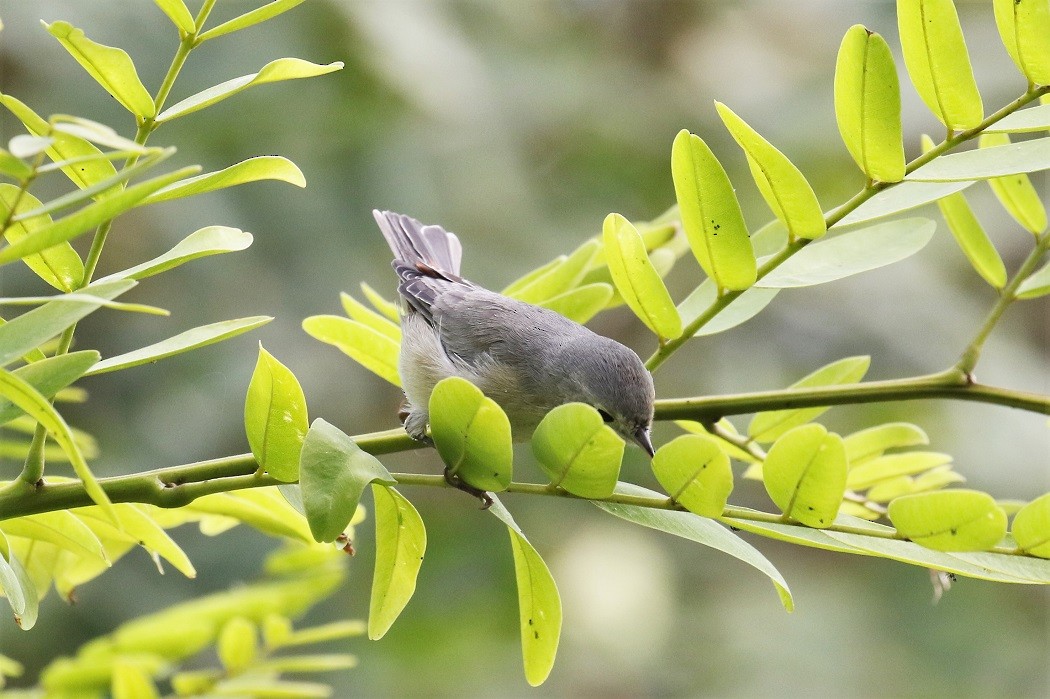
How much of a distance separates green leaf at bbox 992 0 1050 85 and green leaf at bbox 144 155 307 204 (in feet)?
2.60

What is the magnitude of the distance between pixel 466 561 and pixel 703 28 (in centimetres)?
398

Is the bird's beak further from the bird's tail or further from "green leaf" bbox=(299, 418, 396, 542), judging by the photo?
"green leaf" bbox=(299, 418, 396, 542)

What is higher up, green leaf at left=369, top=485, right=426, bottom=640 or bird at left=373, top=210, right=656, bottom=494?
green leaf at left=369, top=485, right=426, bottom=640

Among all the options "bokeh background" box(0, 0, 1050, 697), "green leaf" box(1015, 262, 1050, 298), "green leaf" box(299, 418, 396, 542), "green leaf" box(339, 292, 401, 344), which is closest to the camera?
"green leaf" box(299, 418, 396, 542)

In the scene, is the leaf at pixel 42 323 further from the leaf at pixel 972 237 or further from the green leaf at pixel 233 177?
the leaf at pixel 972 237

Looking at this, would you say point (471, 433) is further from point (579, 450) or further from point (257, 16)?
point (257, 16)

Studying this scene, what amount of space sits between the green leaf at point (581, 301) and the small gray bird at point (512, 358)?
340 millimetres

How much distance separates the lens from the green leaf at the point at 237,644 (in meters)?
1.61

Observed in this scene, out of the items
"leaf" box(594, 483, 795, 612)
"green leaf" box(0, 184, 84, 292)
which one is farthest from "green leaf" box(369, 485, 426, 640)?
"green leaf" box(0, 184, 84, 292)

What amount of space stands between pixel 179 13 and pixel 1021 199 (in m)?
1.11

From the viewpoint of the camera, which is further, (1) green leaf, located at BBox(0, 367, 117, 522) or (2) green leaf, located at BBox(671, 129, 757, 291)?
(2) green leaf, located at BBox(671, 129, 757, 291)

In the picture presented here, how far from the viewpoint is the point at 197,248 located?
105 centimetres

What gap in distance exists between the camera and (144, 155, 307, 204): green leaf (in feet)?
3.29

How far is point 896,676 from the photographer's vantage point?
642cm
